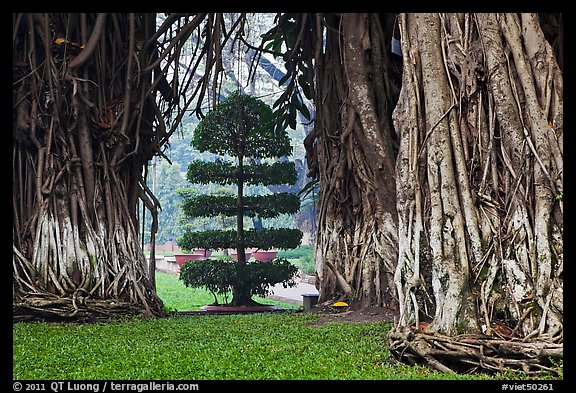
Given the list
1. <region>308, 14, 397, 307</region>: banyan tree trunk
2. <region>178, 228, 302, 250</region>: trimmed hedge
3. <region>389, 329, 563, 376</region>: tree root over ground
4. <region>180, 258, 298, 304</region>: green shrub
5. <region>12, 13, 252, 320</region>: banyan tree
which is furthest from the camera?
<region>178, 228, 302, 250</region>: trimmed hedge

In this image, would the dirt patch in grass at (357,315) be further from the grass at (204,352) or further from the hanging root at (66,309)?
the hanging root at (66,309)

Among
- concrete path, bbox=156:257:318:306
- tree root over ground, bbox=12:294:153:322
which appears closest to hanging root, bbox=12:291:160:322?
tree root over ground, bbox=12:294:153:322

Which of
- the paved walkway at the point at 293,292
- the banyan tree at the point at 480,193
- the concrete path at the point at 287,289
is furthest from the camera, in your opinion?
the concrete path at the point at 287,289

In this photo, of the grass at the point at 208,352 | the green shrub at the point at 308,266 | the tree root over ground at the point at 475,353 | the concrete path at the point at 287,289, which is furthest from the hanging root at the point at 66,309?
the green shrub at the point at 308,266

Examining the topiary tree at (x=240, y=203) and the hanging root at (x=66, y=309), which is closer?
the hanging root at (x=66, y=309)

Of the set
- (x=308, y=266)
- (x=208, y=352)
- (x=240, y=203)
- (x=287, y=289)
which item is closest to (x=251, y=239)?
(x=240, y=203)

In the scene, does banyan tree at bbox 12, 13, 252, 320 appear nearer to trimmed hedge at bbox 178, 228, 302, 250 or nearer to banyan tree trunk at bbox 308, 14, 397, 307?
banyan tree trunk at bbox 308, 14, 397, 307

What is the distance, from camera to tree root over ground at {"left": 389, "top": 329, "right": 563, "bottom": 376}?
2982 millimetres

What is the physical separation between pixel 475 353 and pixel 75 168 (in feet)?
11.5

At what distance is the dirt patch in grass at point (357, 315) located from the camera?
5047 mm

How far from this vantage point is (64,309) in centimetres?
501

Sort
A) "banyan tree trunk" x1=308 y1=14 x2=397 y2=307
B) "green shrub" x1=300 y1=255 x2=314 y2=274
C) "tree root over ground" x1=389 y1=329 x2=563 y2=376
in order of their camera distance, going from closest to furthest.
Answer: "tree root over ground" x1=389 y1=329 x2=563 y2=376
"banyan tree trunk" x1=308 y1=14 x2=397 y2=307
"green shrub" x1=300 y1=255 x2=314 y2=274

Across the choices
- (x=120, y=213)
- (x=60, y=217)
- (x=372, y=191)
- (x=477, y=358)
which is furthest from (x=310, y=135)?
(x=477, y=358)

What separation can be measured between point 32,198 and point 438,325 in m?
3.37
